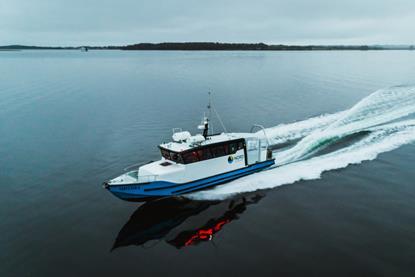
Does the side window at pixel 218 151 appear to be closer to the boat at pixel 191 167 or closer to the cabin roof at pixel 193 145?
the boat at pixel 191 167

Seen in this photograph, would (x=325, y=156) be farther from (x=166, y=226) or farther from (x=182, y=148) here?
(x=166, y=226)

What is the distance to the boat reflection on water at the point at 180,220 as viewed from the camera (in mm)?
20422

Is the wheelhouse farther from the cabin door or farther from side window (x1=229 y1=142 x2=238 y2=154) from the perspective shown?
the cabin door

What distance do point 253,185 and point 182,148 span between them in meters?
6.77

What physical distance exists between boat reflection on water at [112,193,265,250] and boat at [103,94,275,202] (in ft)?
3.47

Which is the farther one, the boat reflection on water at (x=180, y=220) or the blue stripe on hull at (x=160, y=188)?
the blue stripe on hull at (x=160, y=188)

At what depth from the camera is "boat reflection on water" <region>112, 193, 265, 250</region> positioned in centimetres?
2042

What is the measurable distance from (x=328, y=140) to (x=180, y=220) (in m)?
20.3

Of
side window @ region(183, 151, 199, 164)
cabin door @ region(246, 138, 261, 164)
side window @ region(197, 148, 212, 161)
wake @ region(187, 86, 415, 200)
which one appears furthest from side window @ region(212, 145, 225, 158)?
cabin door @ region(246, 138, 261, 164)

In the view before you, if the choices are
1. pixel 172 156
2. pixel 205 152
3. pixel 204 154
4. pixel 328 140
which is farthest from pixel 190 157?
pixel 328 140

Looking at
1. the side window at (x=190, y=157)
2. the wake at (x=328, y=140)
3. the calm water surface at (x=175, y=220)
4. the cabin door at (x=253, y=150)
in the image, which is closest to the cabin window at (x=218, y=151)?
the side window at (x=190, y=157)

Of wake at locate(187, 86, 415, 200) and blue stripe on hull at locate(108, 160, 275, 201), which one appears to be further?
wake at locate(187, 86, 415, 200)

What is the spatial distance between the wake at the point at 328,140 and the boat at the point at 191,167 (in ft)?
3.53

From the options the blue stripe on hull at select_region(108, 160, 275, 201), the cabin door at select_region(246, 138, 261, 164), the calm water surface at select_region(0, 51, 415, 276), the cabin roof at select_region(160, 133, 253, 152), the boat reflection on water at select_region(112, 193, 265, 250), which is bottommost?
the boat reflection on water at select_region(112, 193, 265, 250)
